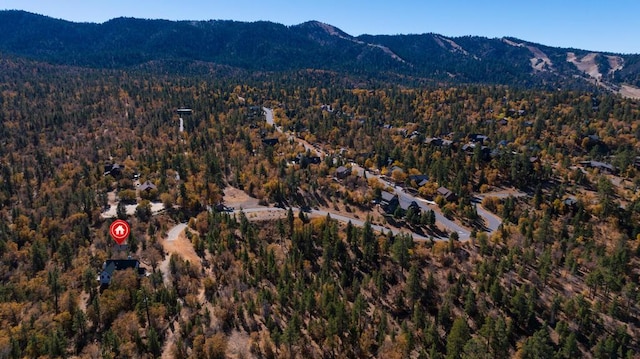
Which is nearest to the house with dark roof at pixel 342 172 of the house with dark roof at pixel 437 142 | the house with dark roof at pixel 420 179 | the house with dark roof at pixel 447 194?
the house with dark roof at pixel 420 179

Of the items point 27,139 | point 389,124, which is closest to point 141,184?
point 27,139

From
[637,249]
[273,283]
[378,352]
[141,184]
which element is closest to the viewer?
[378,352]

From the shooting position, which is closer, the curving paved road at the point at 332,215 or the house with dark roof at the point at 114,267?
the house with dark roof at the point at 114,267

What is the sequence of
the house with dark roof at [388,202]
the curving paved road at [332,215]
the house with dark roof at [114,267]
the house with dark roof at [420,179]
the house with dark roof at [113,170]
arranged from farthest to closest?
the house with dark roof at [113,170] → the house with dark roof at [420,179] → the house with dark roof at [388,202] → the curving paved road at [332,215] → the house with dark roof at [114,267]

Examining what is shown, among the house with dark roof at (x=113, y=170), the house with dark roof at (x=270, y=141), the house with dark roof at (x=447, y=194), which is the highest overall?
the house with dark roof at (x=270, y=141)

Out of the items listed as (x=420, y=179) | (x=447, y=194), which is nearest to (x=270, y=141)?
(x=420, y=179)

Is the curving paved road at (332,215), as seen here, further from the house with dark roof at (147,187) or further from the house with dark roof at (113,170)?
the house with dark roof at (113,170)

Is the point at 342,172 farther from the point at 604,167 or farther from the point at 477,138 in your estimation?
the point at 604,167

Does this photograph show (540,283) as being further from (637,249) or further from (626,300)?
(637,249)
